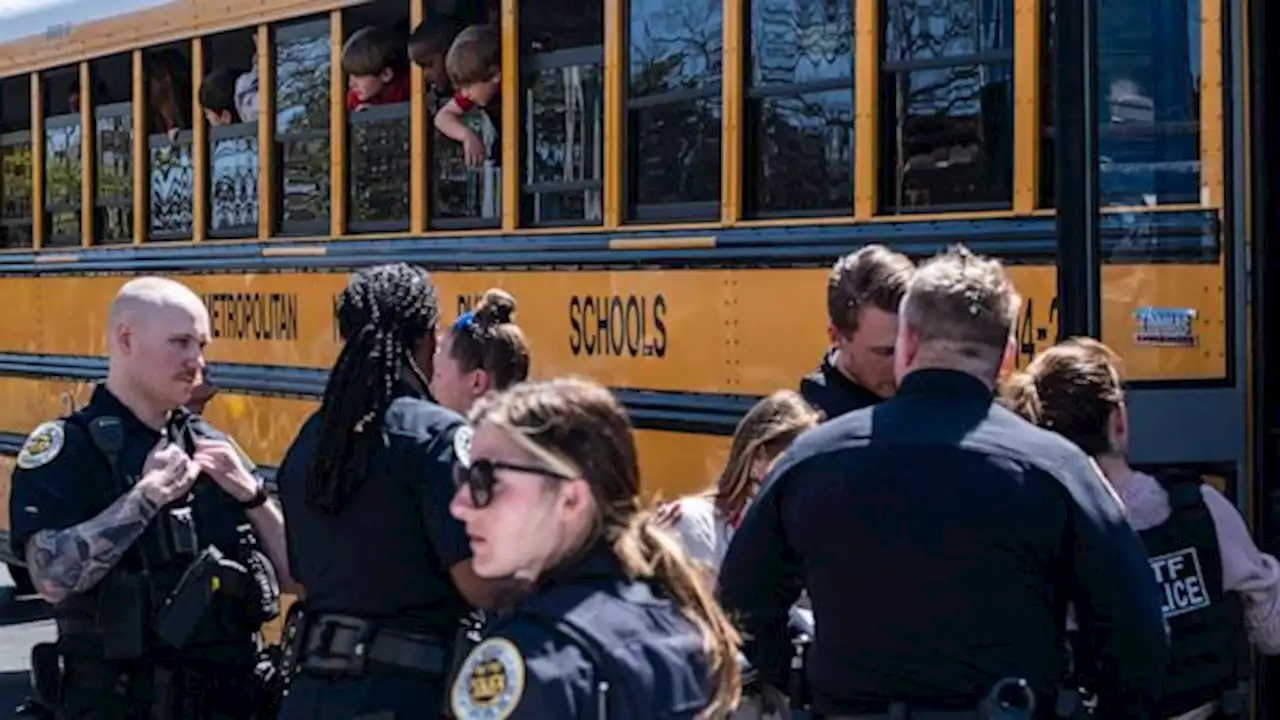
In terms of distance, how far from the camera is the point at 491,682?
2270mm

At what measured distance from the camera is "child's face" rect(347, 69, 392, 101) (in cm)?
685

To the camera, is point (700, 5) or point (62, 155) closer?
point (700, 5)

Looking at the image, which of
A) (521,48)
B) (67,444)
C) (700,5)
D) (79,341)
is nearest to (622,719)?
(67,444)

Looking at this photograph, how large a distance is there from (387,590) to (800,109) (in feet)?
7.64

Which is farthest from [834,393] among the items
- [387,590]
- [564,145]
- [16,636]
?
[16,636]

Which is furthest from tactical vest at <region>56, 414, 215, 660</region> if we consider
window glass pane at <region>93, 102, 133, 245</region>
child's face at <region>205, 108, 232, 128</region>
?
window glass pane at <region>93, 102, 133, 245</region>

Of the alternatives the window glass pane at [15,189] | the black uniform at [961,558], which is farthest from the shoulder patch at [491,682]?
the window glass pane at [15,189]

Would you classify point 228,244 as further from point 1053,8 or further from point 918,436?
point 918,436

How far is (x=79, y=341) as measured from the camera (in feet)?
28.8

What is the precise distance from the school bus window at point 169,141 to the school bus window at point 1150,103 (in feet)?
13.9

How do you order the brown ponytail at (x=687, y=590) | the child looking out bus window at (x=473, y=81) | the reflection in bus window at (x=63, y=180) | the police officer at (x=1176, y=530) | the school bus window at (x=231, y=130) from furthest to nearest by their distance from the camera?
the reflection in bus window at (x=63, y=180)
the school bus window at (x=231, y=130)
the child looking out bus window at (x=473, y=81)
the police officer at (x=1176, y=530)
the brown ponytail at (x=687, y=590)

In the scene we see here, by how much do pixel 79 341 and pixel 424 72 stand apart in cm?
280

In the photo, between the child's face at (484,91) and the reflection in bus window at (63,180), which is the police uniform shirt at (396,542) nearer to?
the child's face at (484,91)

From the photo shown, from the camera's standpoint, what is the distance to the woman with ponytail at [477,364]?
4.41m
